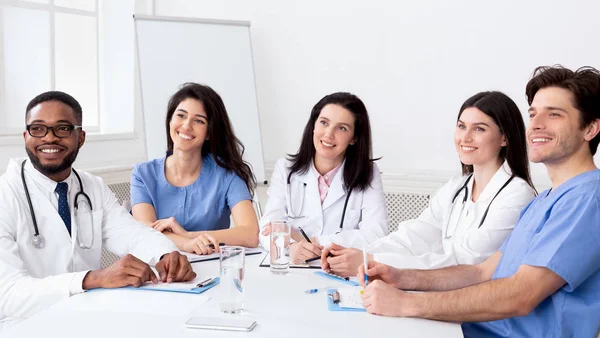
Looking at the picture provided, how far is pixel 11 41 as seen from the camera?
3.58 meters

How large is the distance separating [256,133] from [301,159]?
1321 millimetres

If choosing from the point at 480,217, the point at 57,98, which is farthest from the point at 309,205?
the point at 57,98

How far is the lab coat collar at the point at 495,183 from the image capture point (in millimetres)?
2145

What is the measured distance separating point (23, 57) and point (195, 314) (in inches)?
110

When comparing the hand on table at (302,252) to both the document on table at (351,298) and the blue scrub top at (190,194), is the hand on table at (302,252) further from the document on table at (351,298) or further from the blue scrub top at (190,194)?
the blue scrub top at (190,194)

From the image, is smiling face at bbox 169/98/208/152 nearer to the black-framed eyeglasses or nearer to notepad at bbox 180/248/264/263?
notepad at bbox 180/248/264/263

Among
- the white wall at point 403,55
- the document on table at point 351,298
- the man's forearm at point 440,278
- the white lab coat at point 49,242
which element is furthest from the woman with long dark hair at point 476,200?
the white wall at point 403,55

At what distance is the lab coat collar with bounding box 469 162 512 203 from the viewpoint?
2145mm

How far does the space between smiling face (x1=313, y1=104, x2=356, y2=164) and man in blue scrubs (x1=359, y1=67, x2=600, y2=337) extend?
0.98m

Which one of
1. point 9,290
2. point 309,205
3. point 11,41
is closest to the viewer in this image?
point 9,290

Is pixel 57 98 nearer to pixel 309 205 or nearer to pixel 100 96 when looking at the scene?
pixel 309 205

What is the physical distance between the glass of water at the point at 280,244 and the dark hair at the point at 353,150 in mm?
782

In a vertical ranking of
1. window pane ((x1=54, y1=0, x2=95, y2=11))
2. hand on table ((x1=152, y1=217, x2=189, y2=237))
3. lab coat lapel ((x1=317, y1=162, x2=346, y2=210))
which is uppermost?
window pane ((x1=54, y1=0, x2=95, y2=11))

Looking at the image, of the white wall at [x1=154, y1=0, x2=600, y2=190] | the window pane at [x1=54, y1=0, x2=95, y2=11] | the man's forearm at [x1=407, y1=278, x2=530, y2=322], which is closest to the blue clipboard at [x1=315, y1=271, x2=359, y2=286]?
the man's forearm at [x1=407, y1=278, x2=530, y2=322]
